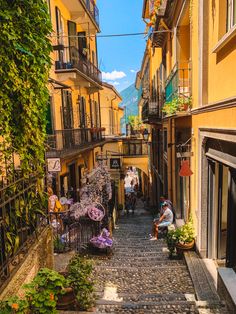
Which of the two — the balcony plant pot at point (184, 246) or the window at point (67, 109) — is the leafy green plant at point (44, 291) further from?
the window at point (67, 109)

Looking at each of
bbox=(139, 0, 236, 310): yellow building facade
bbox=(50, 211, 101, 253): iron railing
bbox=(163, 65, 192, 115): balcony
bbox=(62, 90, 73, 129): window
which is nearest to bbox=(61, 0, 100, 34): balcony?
bbox=(62, 90, 73, 129): window

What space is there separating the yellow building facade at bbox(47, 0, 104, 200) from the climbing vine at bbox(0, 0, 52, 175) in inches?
165

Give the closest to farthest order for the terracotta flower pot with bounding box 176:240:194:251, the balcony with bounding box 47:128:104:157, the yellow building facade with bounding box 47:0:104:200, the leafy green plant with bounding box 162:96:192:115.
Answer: the terracotta flower pot with bounding box 176:240:194:251, the leafy green plant with bounding box 162:96:192:115, the balcony with bounding box 47:128:104:157, the yellow building facade with bounding box 47:0:104:200

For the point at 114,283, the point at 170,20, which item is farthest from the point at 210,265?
the point at 170,20

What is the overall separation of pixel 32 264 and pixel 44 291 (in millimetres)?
590

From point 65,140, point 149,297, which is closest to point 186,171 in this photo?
point 149,297

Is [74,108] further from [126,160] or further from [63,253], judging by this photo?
[126,160]

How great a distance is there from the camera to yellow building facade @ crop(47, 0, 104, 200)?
1076cm

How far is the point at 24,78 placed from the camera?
411cm

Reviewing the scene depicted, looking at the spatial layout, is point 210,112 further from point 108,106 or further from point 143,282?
point 108,106

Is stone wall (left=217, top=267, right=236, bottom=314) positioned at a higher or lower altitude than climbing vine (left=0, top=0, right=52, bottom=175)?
lower

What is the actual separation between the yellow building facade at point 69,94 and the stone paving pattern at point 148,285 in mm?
3619

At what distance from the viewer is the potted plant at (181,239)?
7422mm

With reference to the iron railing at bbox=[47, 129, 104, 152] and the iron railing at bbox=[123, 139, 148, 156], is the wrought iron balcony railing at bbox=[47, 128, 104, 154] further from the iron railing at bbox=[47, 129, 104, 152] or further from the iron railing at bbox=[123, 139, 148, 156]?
the iron railing at bbox=[123, 139, 148, 156]
